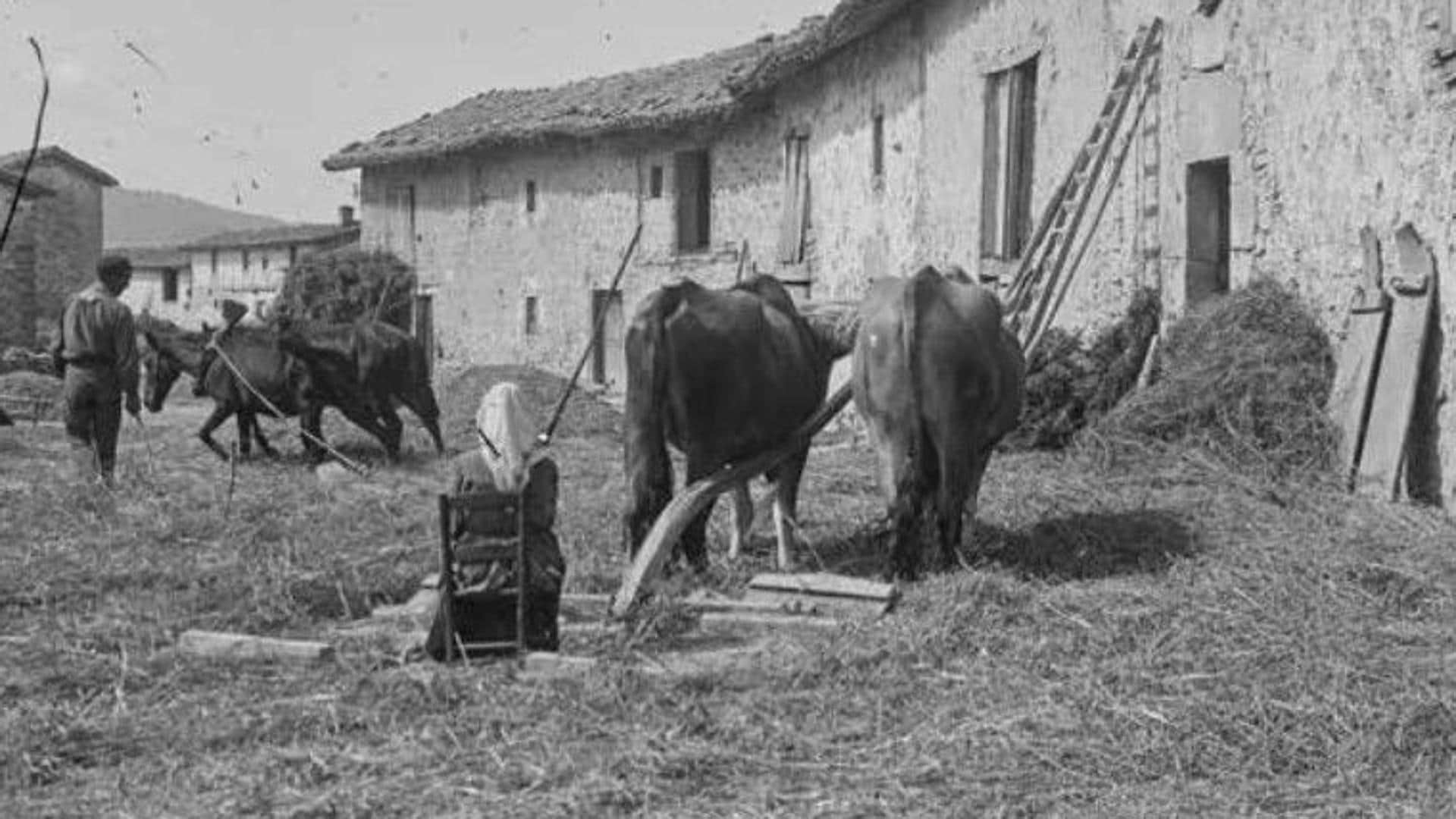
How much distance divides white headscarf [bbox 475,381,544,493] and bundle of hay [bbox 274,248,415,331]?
21.6 metres

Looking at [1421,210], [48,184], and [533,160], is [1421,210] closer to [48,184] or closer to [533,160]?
[533,160]

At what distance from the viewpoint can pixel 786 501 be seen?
833 cm

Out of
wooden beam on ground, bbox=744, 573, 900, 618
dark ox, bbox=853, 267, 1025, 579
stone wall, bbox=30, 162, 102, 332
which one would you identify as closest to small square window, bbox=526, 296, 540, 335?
stone wall, bbox=30, 162, 102, 332

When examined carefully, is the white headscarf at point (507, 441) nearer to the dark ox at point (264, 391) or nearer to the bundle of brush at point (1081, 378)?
the bundle of brush at point (1081, 378)

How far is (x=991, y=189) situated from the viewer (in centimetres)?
1517

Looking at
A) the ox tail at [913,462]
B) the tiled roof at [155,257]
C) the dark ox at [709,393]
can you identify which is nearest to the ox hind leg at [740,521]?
the dark ox at [709,393]

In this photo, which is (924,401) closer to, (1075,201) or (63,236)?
(1075,201)

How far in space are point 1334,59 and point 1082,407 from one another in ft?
10.3

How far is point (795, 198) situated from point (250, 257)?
98.3 feet

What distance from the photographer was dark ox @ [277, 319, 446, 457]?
13.8 meters

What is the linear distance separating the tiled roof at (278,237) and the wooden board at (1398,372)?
125 feet

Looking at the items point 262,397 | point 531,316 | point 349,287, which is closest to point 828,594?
point 262,397

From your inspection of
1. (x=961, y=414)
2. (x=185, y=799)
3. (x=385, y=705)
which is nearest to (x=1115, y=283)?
(x=961, y=414)

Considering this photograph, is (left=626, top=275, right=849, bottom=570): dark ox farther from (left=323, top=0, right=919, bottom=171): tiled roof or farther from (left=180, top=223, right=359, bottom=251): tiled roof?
(left=180, top=223, right=359, bottom=251): tiled roof
